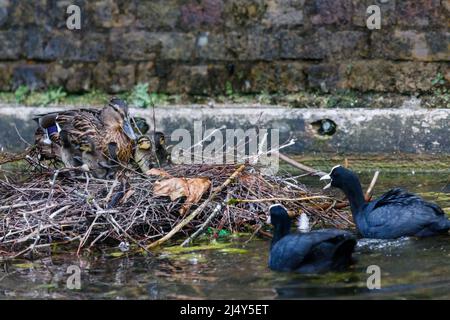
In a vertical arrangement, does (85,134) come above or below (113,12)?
below

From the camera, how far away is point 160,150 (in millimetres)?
9219

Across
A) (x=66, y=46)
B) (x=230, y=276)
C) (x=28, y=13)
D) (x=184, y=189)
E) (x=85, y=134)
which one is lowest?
(x=230, y=276)

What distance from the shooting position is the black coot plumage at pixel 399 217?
25.4ft

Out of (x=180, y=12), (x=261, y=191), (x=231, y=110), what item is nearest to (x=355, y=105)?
(x=231, y=110)

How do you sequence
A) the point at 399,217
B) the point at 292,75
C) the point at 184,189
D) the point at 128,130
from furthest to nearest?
the point at 292,75 < the point at 128,130 < the point at 184,189 < the point at 399,217

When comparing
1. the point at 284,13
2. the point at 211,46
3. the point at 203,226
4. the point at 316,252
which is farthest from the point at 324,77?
the point at 316,252

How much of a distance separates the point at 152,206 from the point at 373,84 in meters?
3.47

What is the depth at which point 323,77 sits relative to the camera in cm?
1092

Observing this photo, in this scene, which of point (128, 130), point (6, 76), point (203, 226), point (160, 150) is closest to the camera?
point (203, 226)

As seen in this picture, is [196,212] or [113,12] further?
[113,12]

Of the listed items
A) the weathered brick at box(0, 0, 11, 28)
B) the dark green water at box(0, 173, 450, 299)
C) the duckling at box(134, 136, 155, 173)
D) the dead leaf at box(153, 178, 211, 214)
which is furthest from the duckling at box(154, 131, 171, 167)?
the weathered brick at box(0, 0, 11, 28)

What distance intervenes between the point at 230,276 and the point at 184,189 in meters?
1.47

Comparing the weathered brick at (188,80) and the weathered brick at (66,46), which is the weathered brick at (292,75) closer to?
the weathered brick at (188,80)

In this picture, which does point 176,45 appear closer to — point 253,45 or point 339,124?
point 253,45
